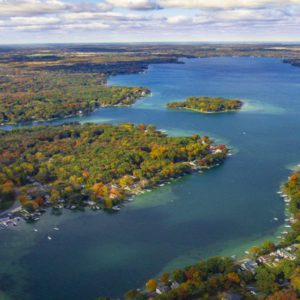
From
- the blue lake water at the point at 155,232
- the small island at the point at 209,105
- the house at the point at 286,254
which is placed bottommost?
the blue lake water at the point at 155,232

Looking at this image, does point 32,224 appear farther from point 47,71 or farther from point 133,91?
point 47,71

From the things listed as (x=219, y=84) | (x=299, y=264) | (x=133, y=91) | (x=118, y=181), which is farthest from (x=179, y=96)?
(x=299, y=264)

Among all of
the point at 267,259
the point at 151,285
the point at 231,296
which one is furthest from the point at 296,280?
the point at 151,285

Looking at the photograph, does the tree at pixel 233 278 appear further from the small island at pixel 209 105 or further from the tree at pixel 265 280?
the small island at pixel 209 105

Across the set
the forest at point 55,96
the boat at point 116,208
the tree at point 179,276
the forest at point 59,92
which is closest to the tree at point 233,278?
the tree at point 179,276

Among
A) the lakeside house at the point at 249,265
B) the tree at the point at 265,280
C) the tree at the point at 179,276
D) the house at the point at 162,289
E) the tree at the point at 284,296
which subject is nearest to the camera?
the tree at the point at 284,296

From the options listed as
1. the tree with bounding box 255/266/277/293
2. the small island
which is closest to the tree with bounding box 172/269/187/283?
the tree with bounding box 255/266/277/293

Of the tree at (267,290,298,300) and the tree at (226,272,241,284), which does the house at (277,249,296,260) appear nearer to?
the tree at (267,290,298,300)

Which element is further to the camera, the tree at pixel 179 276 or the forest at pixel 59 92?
the forest at pixel 59 92
